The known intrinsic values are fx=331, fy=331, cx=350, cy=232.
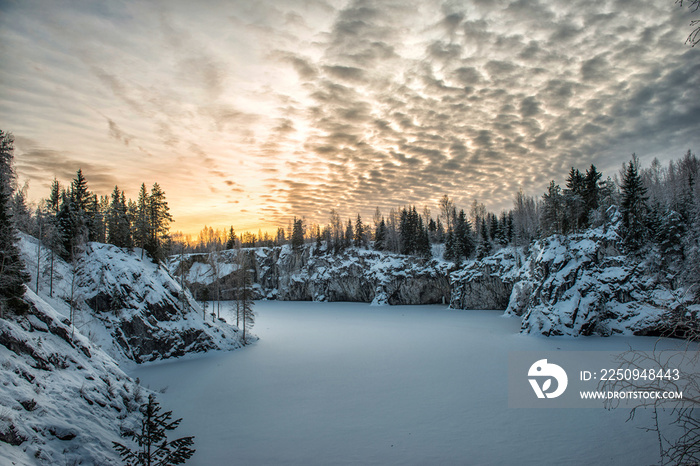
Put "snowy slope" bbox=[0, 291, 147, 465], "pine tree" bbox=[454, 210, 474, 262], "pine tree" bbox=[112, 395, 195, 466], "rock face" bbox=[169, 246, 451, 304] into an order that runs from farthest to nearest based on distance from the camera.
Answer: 1. "rock face" bbox=[169, 246, 451, 304]
2. "pine tree" bbox=[454, 210, 474, 262]
3. "snowy slope" bbox=[0, 291, 147, 465]
4. "pine tree" bbox=[112, 395, 195, 466]

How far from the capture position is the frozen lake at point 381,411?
530 inches

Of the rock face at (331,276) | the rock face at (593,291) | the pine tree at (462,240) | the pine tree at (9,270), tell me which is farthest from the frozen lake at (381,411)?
the rock face at (331,276)

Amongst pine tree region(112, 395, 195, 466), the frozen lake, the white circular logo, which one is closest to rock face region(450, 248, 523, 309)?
the frozen lake

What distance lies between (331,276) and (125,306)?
197 feet

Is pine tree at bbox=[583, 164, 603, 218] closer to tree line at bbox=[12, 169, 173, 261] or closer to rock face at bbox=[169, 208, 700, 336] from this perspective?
rock face at bbox=[169, 208, 700, 336]

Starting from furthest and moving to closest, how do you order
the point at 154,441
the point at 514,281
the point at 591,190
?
the point at 514,281
the point at 591,190
the point at 154,441

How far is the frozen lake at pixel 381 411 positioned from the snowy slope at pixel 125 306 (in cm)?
223

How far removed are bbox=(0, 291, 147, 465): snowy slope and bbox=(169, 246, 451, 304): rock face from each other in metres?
48.0

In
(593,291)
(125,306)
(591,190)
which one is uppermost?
(591,190)

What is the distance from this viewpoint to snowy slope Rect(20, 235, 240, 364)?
1113 inches

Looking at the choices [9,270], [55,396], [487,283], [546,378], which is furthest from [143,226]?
[487,283]

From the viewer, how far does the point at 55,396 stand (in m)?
12.5

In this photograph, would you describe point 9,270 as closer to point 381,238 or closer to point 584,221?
point 584,221

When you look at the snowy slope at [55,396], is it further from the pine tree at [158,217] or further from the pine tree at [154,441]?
the pine tree at [158,217]
